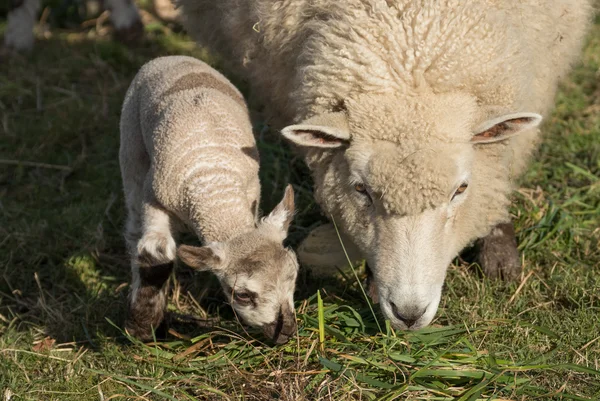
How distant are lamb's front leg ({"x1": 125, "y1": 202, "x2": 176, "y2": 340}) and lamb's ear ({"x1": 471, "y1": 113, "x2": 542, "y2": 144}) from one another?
129 centimetres

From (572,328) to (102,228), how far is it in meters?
2.44

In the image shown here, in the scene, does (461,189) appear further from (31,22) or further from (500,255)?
(31,22)

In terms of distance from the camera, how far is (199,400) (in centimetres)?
300

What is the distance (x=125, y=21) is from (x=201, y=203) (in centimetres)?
395

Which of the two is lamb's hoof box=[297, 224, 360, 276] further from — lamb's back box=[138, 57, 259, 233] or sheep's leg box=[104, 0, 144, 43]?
sheep's leg box=[104, 0, 144, 43]

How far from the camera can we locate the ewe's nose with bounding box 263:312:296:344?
2.88 metres

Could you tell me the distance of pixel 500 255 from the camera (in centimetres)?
383

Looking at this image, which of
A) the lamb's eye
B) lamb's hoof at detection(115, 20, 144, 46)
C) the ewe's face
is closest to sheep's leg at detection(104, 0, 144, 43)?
lamb's hoof at detection(115, 20, 144, 46)

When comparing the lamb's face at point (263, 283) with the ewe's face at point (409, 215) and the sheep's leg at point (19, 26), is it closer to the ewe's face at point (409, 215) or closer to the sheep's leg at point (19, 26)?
the ewe's face at point (409, 215)

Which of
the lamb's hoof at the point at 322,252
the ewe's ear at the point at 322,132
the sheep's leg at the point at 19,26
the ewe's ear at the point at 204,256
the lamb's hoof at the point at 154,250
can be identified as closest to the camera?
the ewe's ear at the point at 204,256

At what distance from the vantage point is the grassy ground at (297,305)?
3004 mm

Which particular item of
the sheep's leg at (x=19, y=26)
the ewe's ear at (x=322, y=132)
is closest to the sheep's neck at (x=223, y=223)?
the ewe's ear at (x=322, y=132)

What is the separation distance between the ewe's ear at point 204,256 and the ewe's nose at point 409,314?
0.67 metres

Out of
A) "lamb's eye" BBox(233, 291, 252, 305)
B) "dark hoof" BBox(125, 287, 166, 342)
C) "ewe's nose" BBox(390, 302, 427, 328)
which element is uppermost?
"ewe's nose" BBox(390, 302, 427, 328)
